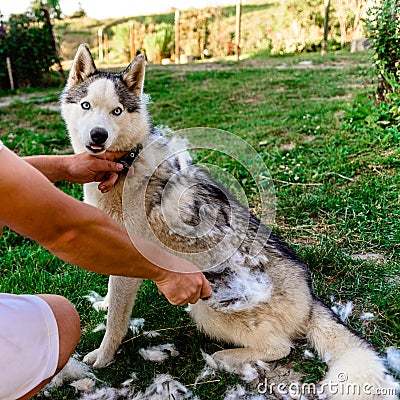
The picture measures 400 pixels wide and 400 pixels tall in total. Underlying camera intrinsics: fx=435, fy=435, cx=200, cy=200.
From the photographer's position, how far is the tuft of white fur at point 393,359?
2033mm

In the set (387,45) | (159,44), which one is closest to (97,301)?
(387,45)

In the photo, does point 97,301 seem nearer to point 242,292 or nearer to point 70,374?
point 70,374

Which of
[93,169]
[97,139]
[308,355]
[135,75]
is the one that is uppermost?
[135,75]

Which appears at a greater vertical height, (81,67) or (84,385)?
(81,67)

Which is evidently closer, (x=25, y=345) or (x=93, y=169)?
(x=25, y=345)

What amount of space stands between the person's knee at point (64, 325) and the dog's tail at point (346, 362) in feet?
3.72

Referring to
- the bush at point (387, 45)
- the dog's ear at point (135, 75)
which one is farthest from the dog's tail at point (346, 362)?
the bush at point (387, 45)

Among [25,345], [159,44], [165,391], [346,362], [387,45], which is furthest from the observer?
[159,44]

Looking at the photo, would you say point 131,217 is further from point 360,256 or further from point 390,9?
point 390,9

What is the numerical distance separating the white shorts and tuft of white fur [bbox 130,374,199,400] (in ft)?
1.95

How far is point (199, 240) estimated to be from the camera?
2279mm

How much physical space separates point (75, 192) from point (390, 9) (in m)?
3.86

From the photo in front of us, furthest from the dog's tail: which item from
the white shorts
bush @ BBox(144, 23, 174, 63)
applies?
bush @ BBox(144, 23, 174, 63)

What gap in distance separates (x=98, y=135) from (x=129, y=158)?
251mm
